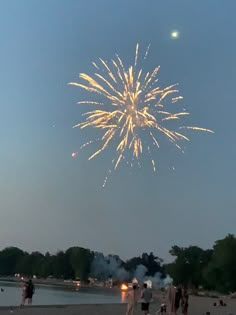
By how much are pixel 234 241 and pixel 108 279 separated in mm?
100186

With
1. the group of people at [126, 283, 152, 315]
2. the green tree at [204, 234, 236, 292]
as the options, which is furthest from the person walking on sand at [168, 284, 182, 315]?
the green tree at [204, 234, 236, 292]


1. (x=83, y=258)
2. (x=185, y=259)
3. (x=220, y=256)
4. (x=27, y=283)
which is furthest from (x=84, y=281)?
(x=27, y=283)

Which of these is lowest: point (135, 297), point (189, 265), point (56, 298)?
point (135, 297)

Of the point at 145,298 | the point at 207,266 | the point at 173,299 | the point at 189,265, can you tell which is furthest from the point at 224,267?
the point at 145,298

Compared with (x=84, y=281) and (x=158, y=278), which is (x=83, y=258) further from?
(x=158, y=278)

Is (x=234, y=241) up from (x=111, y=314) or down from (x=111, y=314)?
up


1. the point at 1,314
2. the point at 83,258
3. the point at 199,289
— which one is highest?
the point at 83,258

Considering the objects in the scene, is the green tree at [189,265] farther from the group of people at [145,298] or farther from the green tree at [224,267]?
the group of people at [145,298]

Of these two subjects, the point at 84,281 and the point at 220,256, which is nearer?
the point at 220,256

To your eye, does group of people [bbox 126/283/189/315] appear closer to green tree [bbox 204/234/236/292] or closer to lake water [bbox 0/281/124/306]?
lake water [bbox 0/281/124/306]

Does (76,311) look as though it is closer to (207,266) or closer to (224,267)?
(224,267)

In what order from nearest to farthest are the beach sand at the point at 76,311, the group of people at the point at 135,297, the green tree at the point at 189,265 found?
the group of people at the point at 135,297 → the beach sand at the point at 76,311 → the green tree at the point at 189,265

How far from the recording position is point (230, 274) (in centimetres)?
9969

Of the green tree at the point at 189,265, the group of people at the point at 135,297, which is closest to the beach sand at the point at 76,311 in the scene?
the group of people at the point at 135,297
